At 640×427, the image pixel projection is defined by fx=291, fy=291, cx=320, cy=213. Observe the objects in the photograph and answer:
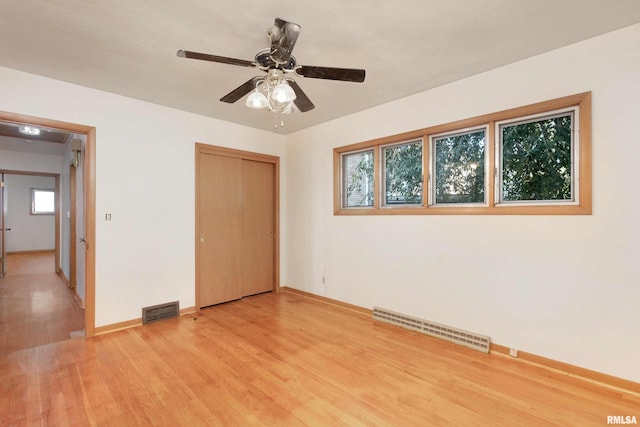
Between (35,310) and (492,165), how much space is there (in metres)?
5.91

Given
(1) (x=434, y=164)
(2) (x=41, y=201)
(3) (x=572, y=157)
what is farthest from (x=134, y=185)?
(2) (x=41, y=201)

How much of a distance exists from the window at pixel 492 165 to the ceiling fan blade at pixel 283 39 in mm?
1969

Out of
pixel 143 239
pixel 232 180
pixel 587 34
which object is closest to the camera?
pixel 587 34

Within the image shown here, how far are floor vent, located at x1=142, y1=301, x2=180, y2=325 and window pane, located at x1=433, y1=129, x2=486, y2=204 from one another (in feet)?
11.5

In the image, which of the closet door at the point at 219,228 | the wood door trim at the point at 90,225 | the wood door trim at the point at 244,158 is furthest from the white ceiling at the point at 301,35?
the closet door at the point at 219,228

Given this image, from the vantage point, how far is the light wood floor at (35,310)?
3.08 m

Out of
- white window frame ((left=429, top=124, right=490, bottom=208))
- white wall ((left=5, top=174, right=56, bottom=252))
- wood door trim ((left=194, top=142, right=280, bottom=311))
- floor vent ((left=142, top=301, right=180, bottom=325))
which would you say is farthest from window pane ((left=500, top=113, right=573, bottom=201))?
white wall ((left=5, top=174, right=56, bottom=252))

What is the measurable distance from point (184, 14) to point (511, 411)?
3445 millimetres

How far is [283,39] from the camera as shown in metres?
1.79

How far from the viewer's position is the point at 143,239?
11.6ft

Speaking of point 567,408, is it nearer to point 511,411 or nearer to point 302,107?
point 511,411

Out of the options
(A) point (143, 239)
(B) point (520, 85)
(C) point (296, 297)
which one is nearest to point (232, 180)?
(A) point (143, 239)

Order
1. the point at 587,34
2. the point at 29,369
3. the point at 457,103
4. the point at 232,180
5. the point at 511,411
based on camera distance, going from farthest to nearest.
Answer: the point at 232,180
the point at 457,103
the point at 29,369
the point at 587,34
the point at 511,411

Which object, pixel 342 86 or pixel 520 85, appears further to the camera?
pixel 342 86
